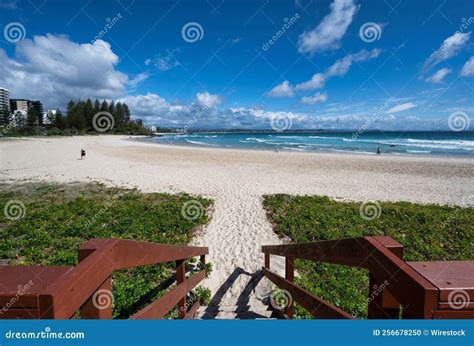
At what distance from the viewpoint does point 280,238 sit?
8.59 m

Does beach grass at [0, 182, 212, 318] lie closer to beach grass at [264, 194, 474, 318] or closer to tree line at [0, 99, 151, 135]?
beach grass at [264, 194, 474, 318]

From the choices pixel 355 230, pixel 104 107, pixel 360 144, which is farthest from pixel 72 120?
pixel 355 230

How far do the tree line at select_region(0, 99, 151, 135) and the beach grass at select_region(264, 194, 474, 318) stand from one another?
88595mm

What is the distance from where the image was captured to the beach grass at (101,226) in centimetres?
581

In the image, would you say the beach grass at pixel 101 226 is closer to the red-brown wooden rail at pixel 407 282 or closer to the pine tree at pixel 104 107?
the red-brown wooden rail at pixel 407 282

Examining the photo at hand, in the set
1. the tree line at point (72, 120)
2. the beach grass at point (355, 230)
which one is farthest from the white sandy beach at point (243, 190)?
the tree line at point (72, 120)

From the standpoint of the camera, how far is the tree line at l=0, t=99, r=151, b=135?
8406 centimetres

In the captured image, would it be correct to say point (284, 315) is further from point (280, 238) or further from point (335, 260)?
point (280, 238)

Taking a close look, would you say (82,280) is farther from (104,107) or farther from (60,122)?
(104,107)

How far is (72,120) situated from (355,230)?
369 feet

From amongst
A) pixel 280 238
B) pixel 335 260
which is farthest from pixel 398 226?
pixel 335 260

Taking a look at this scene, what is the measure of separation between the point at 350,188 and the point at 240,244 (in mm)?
9867

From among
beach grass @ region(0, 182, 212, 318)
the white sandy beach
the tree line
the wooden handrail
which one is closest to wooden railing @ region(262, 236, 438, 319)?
the wooden handrail

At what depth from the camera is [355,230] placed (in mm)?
8711
